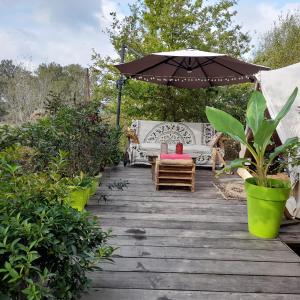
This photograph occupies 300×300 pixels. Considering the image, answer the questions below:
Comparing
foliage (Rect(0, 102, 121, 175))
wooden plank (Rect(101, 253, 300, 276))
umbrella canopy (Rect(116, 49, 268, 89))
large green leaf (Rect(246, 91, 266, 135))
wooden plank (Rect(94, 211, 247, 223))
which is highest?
umbrella canopy (Rect(116, 49, 268, 89))

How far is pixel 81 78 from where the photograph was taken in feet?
31.3

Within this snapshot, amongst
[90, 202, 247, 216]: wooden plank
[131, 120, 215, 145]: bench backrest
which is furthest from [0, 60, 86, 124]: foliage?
[90, 202, 247, 216]: wooden plank

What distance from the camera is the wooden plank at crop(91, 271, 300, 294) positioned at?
5.98 feet

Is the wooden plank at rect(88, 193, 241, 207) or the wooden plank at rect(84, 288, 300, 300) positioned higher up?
the wooden plank at rect(88, 193, 241, 207)

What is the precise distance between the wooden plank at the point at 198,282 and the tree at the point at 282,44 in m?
8.05

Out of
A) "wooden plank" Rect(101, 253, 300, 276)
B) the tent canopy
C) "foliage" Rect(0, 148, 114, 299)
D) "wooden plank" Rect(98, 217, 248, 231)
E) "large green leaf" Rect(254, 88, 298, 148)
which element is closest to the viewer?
"foliage" Rect(0, 148, 114, 299)

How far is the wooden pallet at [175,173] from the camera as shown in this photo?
4.13 metres

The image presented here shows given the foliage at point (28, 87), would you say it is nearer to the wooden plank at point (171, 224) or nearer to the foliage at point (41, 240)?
the wooden plank at point (171, 224)

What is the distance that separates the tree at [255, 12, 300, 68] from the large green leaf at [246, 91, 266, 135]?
6.91 m

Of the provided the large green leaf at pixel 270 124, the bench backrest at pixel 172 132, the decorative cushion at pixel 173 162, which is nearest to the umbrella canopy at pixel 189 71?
the bench backrest at pixel 172 132

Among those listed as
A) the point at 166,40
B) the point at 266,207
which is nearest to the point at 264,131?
the point at 266,207

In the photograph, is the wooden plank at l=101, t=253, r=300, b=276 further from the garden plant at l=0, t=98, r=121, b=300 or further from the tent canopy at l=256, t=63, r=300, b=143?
the tent canopy at l=256, t=63, r=300, b=143

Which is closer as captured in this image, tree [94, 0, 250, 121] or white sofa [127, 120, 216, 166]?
white sofa [127, 120, 216, 166]

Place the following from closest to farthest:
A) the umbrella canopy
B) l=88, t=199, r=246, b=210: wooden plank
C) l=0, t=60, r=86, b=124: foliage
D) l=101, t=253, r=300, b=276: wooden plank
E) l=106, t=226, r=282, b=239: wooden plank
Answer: l=101, t=253, r=300, b=276: wooden plank → l=106, t=226, r=282, b=239: wooden plank → l=88, t=199, r=246, b=210: wooden plank → the umbrella canopy → l=0, t=60, r=86, b=124: foliage
